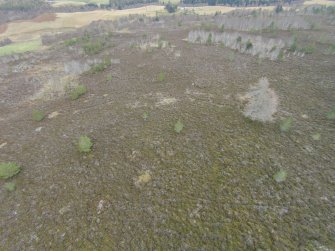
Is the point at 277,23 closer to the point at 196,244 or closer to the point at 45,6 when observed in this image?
the point at 196,244

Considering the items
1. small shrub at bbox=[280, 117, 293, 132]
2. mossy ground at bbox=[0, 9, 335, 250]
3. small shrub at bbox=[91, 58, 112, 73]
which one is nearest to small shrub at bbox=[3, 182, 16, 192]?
mossy ground at bbox=[0, 9, 335, 250]

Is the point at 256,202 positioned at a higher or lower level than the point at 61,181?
higher

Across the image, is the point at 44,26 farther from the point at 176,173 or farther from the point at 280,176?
the point at 280,176

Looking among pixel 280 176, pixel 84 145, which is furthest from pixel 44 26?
pixel 280 176

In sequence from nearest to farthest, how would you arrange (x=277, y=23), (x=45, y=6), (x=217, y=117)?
(x=217, y=117) → (x=277, y=23) → (x=45, y=6)

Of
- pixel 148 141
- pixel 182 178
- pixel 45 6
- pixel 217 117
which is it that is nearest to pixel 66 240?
pixel 182 178

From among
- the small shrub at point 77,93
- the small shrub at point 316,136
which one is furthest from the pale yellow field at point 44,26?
the small shrub at point 316,136

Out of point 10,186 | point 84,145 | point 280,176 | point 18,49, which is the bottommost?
point 18,49

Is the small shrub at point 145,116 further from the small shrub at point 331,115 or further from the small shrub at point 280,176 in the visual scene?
the small shrub at point 331,115

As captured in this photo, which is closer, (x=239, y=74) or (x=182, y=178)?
(x=182, y=178)
